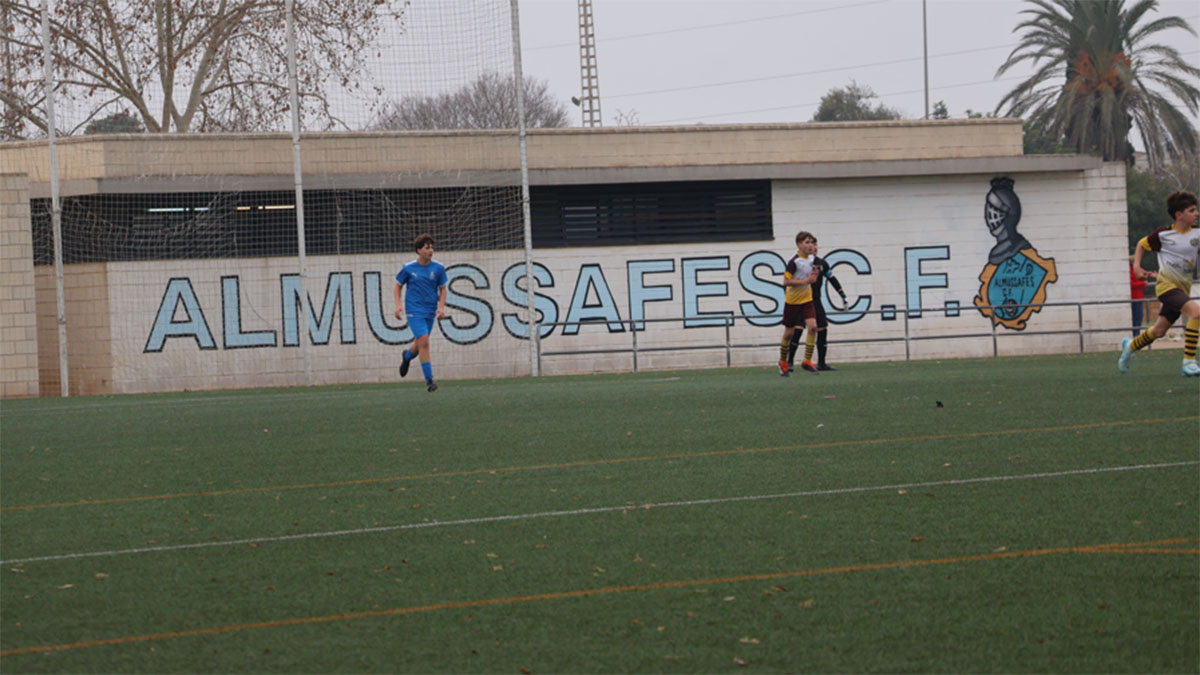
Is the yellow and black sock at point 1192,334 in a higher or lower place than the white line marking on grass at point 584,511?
higher

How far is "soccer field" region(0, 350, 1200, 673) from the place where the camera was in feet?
15.0

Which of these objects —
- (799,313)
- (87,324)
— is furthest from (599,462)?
(87,324)

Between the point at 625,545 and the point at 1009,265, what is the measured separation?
83.2 ft

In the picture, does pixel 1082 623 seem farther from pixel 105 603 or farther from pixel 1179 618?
pixel 105 603

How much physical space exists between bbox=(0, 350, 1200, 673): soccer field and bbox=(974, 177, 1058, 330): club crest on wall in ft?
57.6

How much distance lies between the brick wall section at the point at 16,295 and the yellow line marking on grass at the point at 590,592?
20890 millimetres

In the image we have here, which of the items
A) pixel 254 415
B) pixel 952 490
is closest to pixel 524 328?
pixel 254 415

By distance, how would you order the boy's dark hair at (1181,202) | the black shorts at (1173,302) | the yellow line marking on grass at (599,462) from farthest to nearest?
the black shorts at (1173,302) < the boy's dark hair at (1181,202) < the yellow line marking on grass at (599,462)

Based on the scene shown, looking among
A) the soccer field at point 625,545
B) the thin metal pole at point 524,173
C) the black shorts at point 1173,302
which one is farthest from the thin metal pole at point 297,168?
the black shorts at point 1173,302

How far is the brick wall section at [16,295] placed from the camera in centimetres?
2377

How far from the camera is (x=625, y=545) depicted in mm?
6367

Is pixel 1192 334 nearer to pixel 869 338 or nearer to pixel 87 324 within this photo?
pixel 869 338

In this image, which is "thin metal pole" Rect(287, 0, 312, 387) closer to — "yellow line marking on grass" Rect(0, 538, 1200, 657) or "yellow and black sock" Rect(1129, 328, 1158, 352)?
"yellow and black sock" Rect(1129, 328, 1158, 352)

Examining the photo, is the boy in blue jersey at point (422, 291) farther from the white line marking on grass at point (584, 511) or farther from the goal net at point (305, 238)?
the white line marking on grass at point (584, 511)
